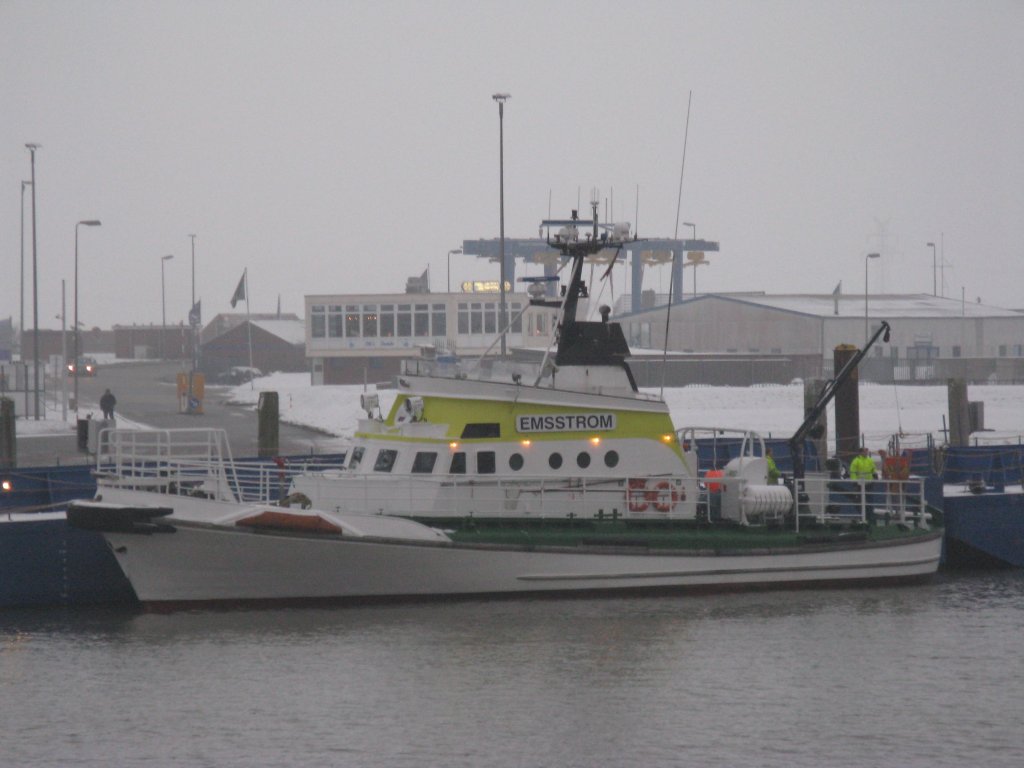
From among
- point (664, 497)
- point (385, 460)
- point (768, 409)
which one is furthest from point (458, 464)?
point (768, 409)

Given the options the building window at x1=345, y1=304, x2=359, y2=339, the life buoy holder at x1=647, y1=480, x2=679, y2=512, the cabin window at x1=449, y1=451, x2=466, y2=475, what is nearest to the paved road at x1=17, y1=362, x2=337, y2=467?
the building window at x1=345, y1=304, x2=359, y2=339

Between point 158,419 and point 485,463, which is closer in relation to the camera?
point 485,463

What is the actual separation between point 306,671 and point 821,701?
5941 mm

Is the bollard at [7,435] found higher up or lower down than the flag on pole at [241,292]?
lower down

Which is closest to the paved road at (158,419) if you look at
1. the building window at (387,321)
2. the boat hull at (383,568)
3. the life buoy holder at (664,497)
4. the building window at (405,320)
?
the building window at (387,321)

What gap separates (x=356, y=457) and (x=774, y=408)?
34.7 m

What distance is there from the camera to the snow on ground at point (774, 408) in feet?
151

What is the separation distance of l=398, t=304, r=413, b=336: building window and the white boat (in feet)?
160

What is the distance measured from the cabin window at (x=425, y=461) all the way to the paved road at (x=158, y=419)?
15.3m

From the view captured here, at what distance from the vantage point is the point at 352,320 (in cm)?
7012

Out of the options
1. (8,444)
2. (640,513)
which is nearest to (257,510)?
(640,513)

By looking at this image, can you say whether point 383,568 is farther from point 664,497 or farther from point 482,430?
point 664,497

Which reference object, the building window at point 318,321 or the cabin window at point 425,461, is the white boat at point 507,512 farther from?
the building window at point 318,321

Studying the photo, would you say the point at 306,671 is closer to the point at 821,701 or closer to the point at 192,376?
the point at 821,701
